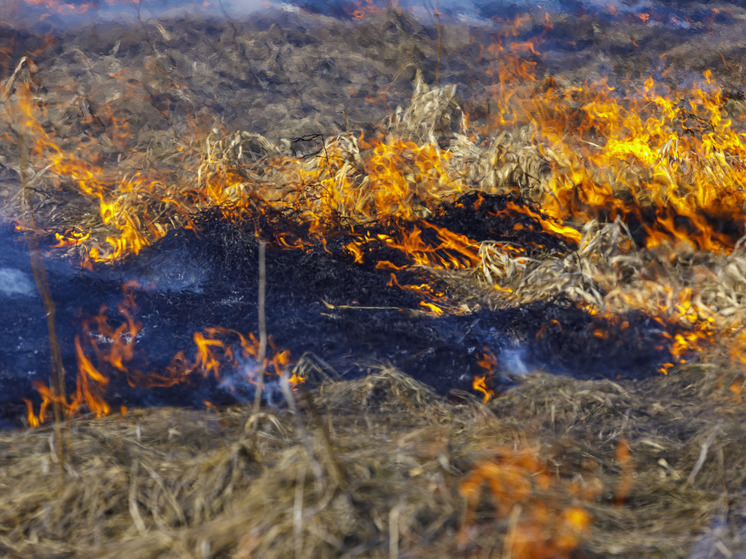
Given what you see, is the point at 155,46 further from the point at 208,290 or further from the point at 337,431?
the point at 337,431

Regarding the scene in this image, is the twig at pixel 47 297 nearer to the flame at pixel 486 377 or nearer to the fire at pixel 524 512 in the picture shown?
the fire at pixel 524 512

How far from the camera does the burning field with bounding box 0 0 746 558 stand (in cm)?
271

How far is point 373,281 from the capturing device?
5664 millimetres

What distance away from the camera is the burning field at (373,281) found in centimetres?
271

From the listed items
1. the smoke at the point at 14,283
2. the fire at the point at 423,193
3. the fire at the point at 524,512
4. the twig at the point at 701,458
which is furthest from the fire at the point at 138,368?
the twig at the point at 701,458

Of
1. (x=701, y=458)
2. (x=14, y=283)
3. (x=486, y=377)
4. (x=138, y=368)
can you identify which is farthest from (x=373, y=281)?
(x=701, y=458)

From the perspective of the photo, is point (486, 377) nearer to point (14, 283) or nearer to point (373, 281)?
point (373, 281)

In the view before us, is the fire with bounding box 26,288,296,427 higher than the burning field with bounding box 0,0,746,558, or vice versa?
the burning field with bounding box 0,0,746,558

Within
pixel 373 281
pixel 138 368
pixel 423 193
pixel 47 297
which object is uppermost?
pixel 47 297

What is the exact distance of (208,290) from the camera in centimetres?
564

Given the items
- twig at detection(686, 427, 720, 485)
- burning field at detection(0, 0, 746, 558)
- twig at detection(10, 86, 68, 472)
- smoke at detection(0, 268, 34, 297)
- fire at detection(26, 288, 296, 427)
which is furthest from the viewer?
smoke at detection(0, 268, 34, 297)

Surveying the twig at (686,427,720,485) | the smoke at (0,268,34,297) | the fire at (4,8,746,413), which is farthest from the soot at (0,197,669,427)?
the twig at (686,427,720,485)

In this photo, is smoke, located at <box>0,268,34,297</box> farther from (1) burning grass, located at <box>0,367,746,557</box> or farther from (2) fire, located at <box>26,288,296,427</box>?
(1) burning grass, located at <box>0,367,746,557</box>

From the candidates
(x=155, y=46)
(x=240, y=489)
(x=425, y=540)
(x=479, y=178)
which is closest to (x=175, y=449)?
(x=240, y=489)
